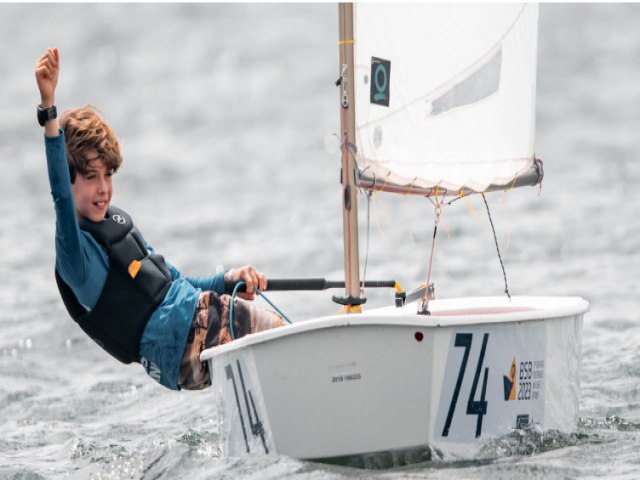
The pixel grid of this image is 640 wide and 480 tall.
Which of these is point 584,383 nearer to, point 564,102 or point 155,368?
point 155,368

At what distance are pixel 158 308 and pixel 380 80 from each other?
1245 mm

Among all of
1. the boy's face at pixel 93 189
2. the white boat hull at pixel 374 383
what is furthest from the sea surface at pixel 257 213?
the boy's face at pixel 93 189

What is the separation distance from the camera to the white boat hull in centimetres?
402

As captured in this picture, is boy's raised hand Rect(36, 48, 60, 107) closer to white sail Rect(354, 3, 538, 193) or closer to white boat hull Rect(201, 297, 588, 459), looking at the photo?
white boat hull Rect(201, 297, 588, 459)

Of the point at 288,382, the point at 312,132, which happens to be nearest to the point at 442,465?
the point at 288,382

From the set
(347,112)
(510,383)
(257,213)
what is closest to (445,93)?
(347,112)

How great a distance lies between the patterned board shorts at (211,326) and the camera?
4.58 m

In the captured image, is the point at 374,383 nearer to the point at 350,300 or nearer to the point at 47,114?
the point at 350,300

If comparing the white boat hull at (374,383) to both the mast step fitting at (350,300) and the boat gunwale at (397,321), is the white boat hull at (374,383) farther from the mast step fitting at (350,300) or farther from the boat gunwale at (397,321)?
the mast step fitting at (350,300)

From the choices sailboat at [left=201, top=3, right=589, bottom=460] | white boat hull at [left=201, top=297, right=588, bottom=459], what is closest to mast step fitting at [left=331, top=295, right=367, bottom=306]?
sailboat at [left=201, top=3, right=589, bottom=460]

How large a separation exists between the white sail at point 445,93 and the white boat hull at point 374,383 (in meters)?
0.91

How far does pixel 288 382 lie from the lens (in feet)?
13.4

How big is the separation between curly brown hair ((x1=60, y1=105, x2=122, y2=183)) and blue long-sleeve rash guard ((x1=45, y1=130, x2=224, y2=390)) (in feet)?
0.83

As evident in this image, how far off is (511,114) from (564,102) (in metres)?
13.9
